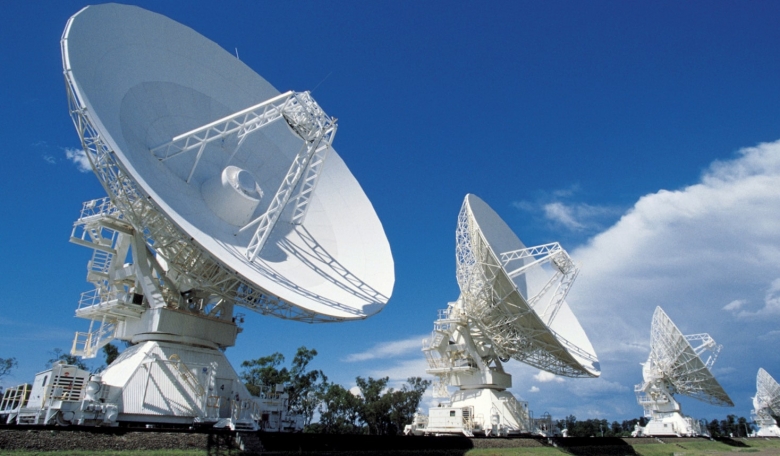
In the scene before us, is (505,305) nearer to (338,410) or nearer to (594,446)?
(594,446)

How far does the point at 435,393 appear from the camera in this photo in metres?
32.1

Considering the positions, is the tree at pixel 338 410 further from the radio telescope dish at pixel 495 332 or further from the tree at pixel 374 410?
the radio telescope dish at pixel 495 332

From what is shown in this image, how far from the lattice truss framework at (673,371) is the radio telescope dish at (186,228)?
26039 millimetres

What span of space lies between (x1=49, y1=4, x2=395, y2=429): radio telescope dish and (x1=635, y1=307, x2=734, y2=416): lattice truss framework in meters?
26.0

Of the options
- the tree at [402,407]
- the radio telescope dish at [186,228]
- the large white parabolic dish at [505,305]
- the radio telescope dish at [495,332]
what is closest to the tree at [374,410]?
the tree at [402,407]

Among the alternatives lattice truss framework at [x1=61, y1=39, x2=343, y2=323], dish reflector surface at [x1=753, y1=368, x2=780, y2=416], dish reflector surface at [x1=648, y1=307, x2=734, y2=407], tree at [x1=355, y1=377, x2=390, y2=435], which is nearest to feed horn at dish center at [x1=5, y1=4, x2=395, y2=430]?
lattice truss framework at [x1=61, y1=39, x2=343, y2=323]

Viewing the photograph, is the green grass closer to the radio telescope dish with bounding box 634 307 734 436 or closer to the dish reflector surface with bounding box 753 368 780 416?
the radio telescope dish with bounding box 634 307 734 436

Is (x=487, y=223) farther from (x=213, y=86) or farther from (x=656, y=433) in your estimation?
(x=656, y=433)

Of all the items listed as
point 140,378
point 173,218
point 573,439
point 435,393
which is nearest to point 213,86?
point 173,218

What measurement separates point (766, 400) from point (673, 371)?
2859cm

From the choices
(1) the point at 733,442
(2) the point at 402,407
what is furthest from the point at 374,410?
(1) the point at 733,442

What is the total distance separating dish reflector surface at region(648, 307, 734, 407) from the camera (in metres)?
38.5

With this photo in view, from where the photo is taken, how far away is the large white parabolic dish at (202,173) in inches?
603

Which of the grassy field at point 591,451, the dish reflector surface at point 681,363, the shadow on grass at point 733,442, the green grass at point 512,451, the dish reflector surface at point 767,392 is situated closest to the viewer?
the grassy field at point 591,451
